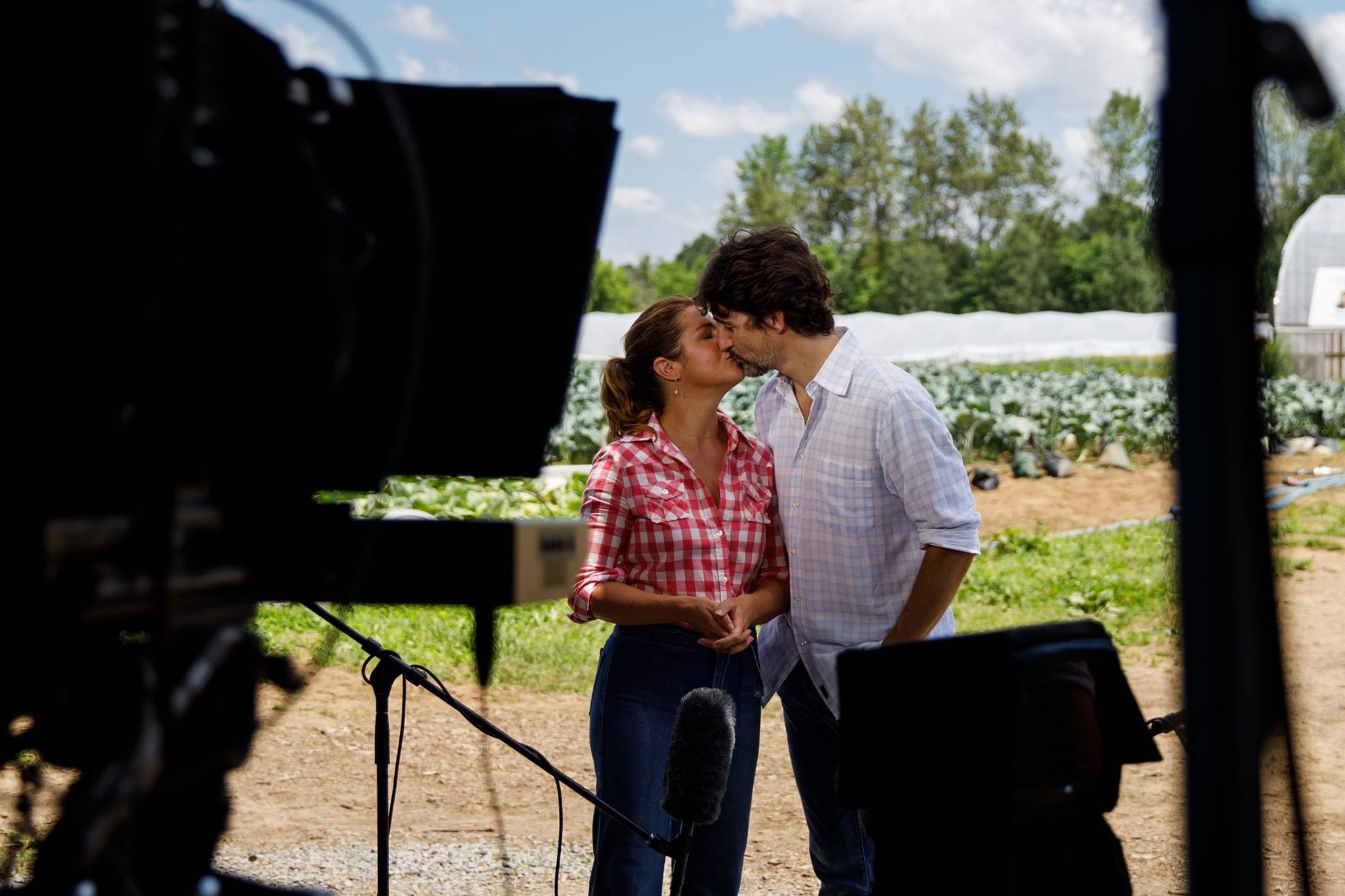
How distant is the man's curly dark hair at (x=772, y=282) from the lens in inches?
122

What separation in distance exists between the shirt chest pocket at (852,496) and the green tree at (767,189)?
238 ft

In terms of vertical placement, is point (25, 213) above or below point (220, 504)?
above

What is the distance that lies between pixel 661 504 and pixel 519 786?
3163 mm

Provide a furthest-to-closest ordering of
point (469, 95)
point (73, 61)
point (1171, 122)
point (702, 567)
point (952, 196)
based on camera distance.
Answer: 1. point (952, 196)
2. point (702, 567)
3. point (469, 95)
4. point (73, 61)
5. point (1171, 122)

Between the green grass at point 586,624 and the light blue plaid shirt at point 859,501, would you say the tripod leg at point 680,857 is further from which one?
the green grass at point 586,624

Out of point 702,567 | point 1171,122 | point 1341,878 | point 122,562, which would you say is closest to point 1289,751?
point 1171,122

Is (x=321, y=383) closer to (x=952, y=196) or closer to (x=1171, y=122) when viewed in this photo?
(x=1171, y=122)

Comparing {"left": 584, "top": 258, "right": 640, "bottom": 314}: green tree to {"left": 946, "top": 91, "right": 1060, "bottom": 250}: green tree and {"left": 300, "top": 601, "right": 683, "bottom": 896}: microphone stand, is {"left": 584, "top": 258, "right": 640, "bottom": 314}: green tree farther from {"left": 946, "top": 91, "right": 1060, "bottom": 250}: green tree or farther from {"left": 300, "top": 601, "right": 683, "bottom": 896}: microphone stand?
{"left": 300, "top": 601, "right": 683, "bottom": 896}: microphone stand

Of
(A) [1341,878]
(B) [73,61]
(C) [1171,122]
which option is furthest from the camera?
(A) [1341,878]

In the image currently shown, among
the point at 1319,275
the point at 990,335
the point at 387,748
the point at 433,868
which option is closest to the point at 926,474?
the point at 387,748

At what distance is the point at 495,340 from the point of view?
1.58 meters

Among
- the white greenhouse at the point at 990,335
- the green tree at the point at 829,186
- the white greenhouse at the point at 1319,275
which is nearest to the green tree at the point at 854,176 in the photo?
the green tree at the point at 829,186

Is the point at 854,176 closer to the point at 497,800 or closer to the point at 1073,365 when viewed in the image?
the point at 1073,365

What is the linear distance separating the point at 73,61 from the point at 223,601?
58 cm
